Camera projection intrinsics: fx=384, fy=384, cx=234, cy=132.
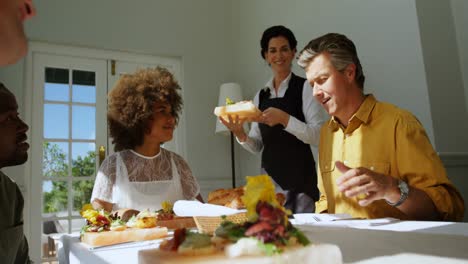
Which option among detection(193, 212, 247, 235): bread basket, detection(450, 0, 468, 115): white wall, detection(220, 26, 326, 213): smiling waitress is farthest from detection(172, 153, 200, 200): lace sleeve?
detection(450, 0, 468, 115): white wall

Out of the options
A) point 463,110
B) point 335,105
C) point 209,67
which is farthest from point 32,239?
point 463,110

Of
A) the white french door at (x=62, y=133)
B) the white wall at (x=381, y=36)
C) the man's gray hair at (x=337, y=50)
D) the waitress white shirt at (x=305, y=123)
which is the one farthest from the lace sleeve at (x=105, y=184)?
the white french door at (x=62, y=133)

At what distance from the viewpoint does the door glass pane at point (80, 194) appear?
370 centimetres

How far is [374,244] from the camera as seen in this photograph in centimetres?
86

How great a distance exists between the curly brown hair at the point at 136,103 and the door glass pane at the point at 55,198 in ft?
6.06

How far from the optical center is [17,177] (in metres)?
3.38

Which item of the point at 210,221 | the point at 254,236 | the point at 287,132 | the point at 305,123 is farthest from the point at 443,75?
the point at 254,236

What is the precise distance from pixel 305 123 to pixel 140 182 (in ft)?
3.32

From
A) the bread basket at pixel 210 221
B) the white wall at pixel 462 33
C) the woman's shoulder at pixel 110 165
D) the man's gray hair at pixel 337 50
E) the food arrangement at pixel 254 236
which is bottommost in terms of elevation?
the bread basket at pixel 210 221

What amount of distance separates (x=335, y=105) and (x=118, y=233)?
3.35 feet

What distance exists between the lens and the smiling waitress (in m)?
2.20

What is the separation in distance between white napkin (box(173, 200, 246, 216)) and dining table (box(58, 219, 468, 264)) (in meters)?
0.20

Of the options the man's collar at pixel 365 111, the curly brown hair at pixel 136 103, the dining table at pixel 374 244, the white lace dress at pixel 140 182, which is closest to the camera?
the dining table at pixel 374 244

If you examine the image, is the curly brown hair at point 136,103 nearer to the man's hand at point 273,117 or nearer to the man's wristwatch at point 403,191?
the man's hand at point 273,117
